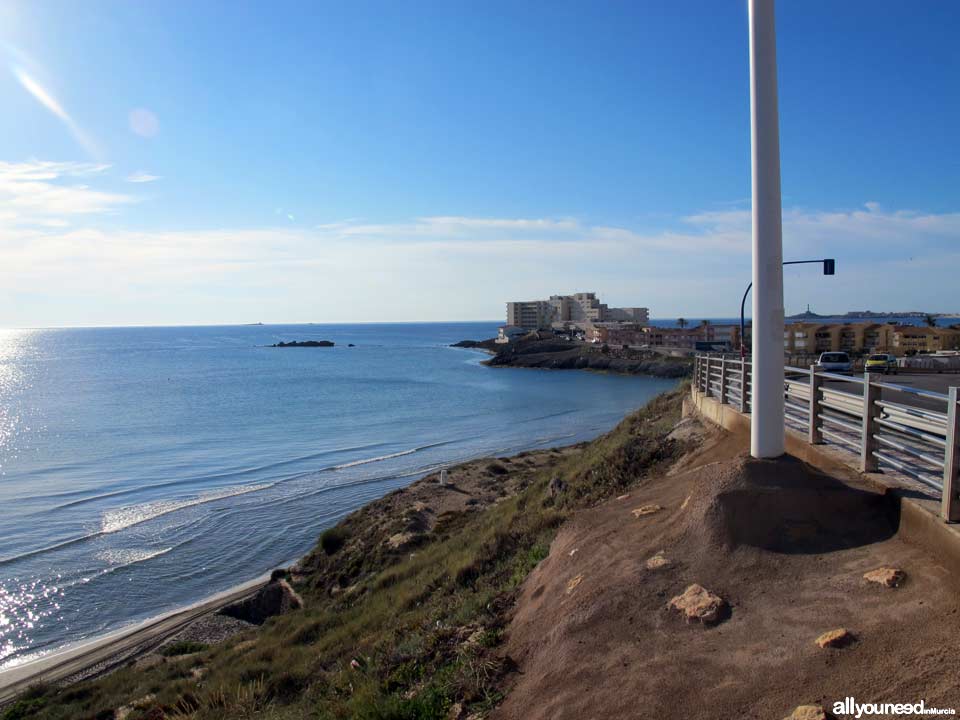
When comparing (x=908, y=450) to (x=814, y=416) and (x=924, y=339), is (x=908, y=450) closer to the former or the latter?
(x=814, y=416)

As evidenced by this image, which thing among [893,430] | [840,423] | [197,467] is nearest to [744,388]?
[840,423]

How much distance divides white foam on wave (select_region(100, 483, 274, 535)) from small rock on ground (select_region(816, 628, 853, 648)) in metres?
22.1

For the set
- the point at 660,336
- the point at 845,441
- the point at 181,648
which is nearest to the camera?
the point at 845,441

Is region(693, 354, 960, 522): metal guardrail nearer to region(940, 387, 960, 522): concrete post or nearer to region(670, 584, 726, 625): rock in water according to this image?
region(940, 387, 960, 522): concrete post

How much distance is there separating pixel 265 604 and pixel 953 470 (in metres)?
13.9

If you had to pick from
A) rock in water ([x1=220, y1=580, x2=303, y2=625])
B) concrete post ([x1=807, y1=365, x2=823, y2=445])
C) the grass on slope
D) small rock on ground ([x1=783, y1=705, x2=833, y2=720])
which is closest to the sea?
rock in water ([x1=220, y1=580, x2=303, y2=625])

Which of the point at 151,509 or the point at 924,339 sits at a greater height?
the point at 924,339

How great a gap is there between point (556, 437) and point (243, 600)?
24996mm

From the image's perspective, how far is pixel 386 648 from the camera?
6.82 metres

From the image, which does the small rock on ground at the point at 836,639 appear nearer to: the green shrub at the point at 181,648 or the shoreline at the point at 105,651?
the green shrub at the point at 181,648

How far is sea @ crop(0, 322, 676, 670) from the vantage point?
16.6 meters

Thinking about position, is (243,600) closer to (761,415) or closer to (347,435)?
(761,415)

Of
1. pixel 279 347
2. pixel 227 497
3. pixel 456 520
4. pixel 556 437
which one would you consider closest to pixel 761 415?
pixel 456 520

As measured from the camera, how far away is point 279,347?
565 ft
